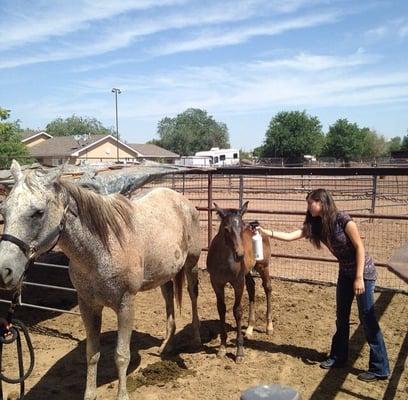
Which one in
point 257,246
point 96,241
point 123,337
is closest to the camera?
point 96,241

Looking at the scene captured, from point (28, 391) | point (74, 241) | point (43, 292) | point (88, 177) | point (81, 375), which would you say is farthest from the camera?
point (43, 292)

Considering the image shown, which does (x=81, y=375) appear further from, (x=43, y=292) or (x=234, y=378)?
(x=43, y=292)

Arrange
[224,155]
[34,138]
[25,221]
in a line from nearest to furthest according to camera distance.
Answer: [25,221] < [224,155] < [34,138]

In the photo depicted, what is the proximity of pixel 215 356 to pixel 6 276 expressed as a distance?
8.52 feet

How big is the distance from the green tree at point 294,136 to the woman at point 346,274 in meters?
56.0

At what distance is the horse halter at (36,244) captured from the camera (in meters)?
2.52

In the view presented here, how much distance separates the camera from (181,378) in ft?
13.0

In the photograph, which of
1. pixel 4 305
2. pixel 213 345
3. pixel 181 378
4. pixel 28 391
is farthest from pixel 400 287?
pixel 4 305

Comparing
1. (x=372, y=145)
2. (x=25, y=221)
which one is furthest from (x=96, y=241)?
(x=372, y=145)

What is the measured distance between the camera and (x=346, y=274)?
3.95 metres

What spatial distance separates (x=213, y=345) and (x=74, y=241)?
2.37 meters

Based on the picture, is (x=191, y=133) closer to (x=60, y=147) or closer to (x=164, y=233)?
(x=60, y=147)

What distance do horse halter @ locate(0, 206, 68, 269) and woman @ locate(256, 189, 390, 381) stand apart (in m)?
2.20

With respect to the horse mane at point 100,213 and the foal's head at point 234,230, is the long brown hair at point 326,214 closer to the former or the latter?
the foal's head at point 234,230
